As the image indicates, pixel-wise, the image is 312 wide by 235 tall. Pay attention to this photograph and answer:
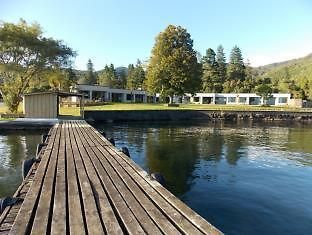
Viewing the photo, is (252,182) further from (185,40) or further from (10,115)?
(185,40)

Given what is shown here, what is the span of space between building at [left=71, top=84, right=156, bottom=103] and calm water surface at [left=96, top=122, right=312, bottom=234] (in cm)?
5173

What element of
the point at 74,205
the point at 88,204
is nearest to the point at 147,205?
the point at 88,204

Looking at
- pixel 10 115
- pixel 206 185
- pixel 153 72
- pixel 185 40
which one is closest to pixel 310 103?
pixel 185 40

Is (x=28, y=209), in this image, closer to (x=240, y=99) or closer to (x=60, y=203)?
(x=60, y=203)

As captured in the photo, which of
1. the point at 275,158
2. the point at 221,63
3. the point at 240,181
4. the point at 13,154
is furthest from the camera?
the point at 221,63

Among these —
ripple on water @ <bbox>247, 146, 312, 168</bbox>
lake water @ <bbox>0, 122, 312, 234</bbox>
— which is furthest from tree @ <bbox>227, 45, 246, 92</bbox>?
lake water @ <bbox>0, 122, 312, 234</bbox>

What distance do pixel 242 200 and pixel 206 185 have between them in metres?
2.04

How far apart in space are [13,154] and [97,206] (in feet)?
49.0

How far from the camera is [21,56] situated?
129 ft

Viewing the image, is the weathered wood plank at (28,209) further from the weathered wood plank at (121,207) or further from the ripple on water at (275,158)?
the ripple on water at (275,158)

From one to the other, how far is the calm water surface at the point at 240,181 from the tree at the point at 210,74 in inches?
3176

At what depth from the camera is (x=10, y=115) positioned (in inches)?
1353

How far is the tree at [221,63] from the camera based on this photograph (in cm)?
11051

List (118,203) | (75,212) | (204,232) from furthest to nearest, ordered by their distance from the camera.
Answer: (118,203)
(75,212)
(204,232)
